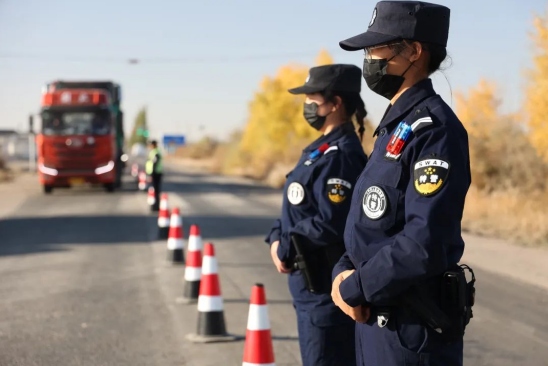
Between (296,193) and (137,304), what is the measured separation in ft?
16.8

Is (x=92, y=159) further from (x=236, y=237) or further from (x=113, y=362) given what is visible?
(x=113, y=362)

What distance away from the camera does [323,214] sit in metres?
4.16

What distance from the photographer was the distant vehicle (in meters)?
27.7

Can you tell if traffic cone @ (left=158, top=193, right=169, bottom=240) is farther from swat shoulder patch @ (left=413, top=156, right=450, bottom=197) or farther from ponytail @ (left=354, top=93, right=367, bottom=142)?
swat shoulder patch @ (left=413, top=156, right=450, bottom=197)

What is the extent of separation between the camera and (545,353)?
6996 millimetres

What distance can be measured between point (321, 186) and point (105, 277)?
23.6 ft

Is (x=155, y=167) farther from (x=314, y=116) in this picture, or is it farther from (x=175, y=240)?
(x=314, y=116)

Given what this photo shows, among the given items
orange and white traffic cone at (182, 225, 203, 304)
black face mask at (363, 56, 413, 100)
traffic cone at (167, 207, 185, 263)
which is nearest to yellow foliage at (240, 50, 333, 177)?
traffic cone at (167, 207, 185, 263)

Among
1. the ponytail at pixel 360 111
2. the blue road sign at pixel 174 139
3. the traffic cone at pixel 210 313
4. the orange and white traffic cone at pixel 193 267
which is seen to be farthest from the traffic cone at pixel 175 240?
the blue road sign at pixel 174 139

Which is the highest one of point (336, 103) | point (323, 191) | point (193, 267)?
point (336, 103)

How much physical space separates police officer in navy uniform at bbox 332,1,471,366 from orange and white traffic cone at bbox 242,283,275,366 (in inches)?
81.5

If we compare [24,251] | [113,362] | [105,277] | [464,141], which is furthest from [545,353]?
[24,251]

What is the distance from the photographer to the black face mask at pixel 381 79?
3.09 m

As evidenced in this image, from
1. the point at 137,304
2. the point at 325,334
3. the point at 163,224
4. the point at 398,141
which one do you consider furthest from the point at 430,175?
the point at 163,224
